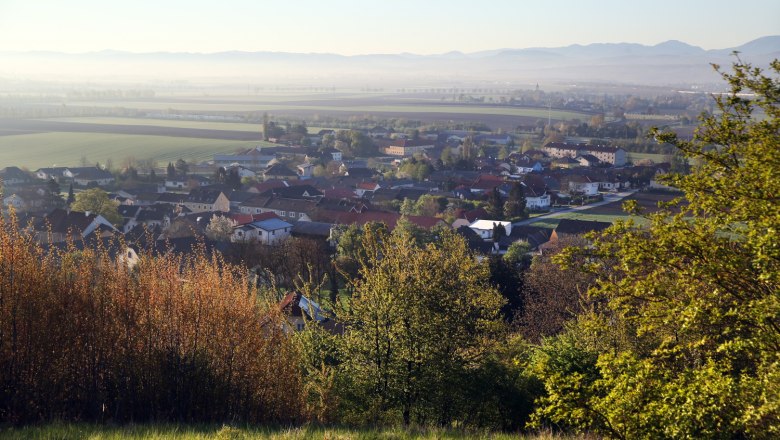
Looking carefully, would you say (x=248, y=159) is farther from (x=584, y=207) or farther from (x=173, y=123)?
(x=173, y=123)

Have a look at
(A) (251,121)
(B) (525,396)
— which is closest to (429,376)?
(B) (525,396)

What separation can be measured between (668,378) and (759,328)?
2.84ft

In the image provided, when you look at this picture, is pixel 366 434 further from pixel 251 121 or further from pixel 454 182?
pixel 251 121

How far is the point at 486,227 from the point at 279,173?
23281 mm

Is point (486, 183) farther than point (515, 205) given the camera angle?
Yes

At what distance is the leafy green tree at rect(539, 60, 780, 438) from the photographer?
4.59m

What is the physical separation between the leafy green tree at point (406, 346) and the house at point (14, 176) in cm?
3773

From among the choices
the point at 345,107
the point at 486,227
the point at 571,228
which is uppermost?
the point at 345,107

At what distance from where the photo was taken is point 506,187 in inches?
1761

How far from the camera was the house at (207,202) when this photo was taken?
3862cm

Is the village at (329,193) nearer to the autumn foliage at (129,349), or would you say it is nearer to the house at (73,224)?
the house at (73,224)

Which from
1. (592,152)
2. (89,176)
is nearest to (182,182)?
(89,176)

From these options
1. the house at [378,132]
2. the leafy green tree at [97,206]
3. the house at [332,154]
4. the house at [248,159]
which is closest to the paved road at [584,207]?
the leafy green tree at [97,206]

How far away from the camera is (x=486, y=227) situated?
105 feet
